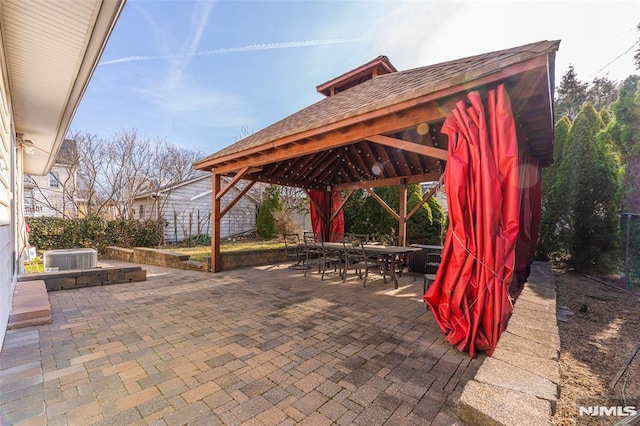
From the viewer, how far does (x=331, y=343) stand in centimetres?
284

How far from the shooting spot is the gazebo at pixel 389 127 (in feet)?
9.09

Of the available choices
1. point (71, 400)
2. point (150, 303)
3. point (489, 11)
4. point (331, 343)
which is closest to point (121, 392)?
point (71, 400)

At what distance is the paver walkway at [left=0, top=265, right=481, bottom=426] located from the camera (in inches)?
70.7

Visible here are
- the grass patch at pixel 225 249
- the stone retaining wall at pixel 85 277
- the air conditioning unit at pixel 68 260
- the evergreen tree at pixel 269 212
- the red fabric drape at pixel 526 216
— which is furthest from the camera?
the evergreen tree at pixel 269 212

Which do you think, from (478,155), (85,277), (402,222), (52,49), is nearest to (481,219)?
(478,155)

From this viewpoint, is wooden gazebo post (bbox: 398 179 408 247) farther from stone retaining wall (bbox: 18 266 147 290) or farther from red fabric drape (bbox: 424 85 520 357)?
stone retaining wall (bbox: 18 266 147 290)

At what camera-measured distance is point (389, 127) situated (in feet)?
12.3

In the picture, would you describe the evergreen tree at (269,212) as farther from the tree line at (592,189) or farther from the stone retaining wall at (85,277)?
the tree line at (592,189)

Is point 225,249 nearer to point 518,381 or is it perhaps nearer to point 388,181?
point 388,181

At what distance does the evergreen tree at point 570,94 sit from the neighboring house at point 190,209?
2244cm

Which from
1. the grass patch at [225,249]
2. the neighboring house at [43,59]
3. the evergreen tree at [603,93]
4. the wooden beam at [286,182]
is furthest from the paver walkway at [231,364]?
the evergreen tree at [603,93]

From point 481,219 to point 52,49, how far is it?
15.8 feet

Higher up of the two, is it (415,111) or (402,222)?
(415,111)

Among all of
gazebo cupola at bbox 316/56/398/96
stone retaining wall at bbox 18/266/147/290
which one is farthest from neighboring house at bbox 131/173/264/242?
stone retaining wall at bbox 18/266/147/290
